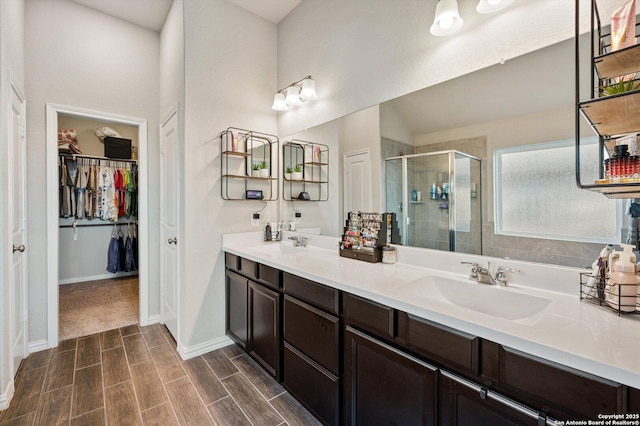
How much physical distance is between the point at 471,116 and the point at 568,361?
1.19 meters

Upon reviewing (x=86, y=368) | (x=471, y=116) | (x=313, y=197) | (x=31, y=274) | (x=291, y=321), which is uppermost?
(x=471, y=116)

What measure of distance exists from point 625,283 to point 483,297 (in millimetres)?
472

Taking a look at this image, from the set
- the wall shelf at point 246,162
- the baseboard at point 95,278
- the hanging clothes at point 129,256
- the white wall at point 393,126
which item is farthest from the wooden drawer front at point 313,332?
the baseboard at point 95,278

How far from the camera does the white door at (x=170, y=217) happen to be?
256 cm

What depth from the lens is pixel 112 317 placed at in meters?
3.14

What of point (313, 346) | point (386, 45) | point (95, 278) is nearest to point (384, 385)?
point (313, 346)

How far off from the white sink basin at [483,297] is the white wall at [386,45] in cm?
110

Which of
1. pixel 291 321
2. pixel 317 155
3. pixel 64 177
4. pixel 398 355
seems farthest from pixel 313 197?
pixel 64 177

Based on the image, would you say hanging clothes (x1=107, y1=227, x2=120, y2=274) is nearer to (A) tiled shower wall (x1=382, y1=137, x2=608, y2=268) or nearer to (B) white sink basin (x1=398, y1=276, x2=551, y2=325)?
(A) tiled shower wall (x1=382, y1=137, x2=608, y2=268)

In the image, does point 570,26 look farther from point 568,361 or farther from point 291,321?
point 291,321

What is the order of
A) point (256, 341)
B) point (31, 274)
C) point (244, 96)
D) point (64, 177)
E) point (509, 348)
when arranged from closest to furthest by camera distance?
point (509, 348), point (256, 341), point (31, 274), point (244, 96), point (64, 177)

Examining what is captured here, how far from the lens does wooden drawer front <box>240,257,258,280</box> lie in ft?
6.88

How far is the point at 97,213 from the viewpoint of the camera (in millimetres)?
4281

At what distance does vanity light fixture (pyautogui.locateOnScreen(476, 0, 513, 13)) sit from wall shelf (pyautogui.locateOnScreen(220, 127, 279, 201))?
1943mm
